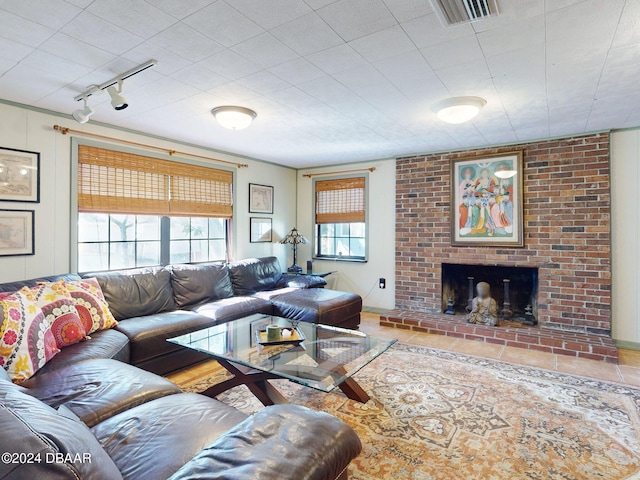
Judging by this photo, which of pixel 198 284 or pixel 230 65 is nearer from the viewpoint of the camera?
pixel 230 65

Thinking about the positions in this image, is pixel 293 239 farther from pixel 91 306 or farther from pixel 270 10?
pixel 270 10

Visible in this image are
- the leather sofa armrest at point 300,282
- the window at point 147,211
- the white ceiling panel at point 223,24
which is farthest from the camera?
the leather sofa armrest at point 300,282

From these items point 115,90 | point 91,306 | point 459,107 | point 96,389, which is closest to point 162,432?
point 96,389

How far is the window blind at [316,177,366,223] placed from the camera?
533cm

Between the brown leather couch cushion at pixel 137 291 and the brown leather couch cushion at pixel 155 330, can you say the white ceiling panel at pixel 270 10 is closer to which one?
the brown leather couch cushion at pixel 155 330

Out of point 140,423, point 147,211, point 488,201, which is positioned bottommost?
point 140,423

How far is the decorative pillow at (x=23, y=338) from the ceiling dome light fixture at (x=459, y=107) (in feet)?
10.6

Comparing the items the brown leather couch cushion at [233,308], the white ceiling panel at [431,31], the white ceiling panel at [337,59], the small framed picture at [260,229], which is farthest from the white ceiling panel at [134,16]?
the small framed picture at [260,229]

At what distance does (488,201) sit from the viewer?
4277 millimetres

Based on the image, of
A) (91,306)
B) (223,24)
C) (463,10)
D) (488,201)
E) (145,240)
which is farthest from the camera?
(488,201)

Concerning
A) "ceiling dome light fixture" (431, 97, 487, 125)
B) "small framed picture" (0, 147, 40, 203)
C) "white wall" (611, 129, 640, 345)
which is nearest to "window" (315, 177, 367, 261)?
"ceiling dome light fixture" (431, 97, 487, 125)

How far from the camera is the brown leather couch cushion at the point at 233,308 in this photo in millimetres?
3374

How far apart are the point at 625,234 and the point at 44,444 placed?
479cm

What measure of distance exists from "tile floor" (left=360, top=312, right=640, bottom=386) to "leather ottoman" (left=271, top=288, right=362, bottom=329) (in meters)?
0.39
